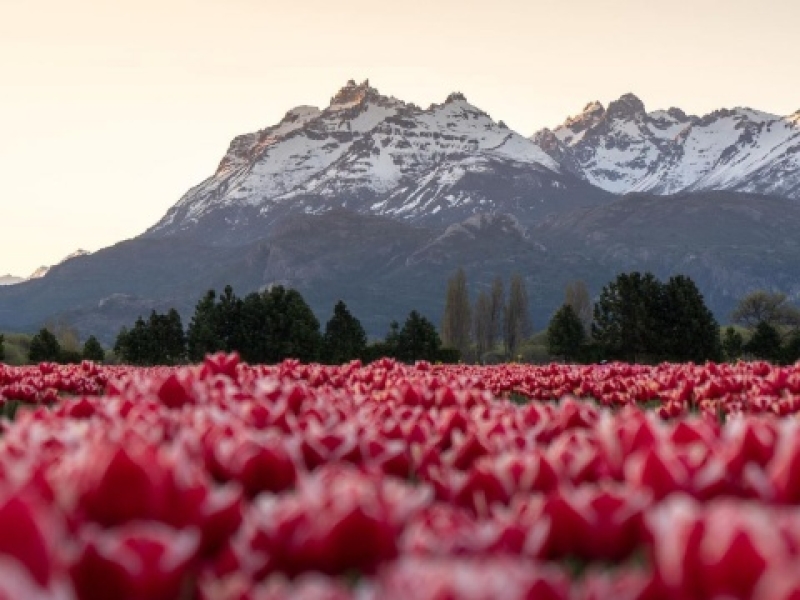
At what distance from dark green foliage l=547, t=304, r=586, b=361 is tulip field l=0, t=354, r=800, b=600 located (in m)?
71.6

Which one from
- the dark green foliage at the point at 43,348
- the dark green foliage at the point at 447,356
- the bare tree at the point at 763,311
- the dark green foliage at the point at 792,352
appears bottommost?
the bare tree at the point at 763,311

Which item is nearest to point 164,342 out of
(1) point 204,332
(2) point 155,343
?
(2) point 155,343

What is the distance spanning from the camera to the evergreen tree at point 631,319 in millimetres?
56719

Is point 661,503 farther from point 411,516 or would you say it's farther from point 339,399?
point 339,399

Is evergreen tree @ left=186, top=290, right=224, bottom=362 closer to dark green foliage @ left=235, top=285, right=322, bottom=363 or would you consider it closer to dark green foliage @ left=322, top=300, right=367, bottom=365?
dark green foliage @ left=235, top=285, right=322, bottom=363

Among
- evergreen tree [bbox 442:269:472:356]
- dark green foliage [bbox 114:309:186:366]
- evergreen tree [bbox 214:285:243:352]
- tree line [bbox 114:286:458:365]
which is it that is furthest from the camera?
evergreen tree [bbox 442:269:472:356]

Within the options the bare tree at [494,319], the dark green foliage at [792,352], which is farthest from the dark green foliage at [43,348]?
the bare tree at [494,319]

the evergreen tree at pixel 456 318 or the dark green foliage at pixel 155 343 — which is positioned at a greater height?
the dark green foliage at pixel 155 343

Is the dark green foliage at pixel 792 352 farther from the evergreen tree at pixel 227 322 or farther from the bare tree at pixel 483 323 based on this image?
the bare tree at pixel 483 323

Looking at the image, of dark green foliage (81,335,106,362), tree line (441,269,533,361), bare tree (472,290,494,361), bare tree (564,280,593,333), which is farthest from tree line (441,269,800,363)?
bare tree (564,280,593,333)

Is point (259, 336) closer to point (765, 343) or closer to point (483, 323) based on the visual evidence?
point (765, 343)

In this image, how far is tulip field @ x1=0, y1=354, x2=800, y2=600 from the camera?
1.62 metres

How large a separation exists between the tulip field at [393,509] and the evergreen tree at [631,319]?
5428cm

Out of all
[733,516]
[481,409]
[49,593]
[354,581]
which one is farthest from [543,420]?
[49,593]
